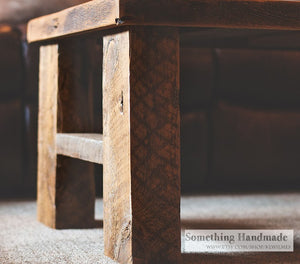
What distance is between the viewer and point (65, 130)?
1.22 metres

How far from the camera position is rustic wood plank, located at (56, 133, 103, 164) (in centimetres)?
103

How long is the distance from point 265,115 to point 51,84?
737 millimetres

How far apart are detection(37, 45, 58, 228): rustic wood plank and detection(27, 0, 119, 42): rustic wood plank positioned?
0.14 feet

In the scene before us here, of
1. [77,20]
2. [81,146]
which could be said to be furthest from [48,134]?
[77,20]

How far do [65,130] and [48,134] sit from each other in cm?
5

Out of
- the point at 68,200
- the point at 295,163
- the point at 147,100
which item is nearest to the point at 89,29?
the point at 147,100

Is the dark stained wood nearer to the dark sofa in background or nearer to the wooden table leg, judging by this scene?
the wooden table leg

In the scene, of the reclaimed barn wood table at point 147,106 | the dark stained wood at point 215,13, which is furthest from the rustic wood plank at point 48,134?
the dark stained wood at point 215,13

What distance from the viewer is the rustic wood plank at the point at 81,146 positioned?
40.4 inches

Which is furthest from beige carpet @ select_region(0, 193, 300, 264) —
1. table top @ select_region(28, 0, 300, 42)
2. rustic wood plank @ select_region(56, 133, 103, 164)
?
table top @ select_region(28, 0, 300, 42)

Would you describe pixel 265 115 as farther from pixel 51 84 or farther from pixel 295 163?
pixel 51 84

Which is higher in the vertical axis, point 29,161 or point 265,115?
point 265,115

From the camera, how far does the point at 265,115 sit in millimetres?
1752

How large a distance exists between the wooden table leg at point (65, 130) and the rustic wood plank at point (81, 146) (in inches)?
1.5
